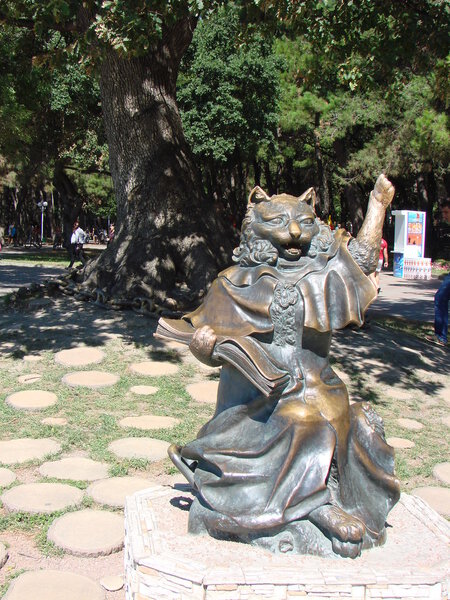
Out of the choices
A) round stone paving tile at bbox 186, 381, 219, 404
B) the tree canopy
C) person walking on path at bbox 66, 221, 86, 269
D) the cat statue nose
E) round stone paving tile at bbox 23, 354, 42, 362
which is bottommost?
round stone paving tile at bbox 186, 381, 219, 404

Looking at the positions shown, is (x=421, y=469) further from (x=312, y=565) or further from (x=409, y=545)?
(x=312, y=565)

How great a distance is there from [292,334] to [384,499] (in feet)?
2.90

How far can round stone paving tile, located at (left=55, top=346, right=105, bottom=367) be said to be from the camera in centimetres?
710

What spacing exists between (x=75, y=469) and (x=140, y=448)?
0.57 metres

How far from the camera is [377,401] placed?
6.67 meters

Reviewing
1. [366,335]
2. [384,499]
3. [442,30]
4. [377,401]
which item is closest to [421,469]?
[377,401]

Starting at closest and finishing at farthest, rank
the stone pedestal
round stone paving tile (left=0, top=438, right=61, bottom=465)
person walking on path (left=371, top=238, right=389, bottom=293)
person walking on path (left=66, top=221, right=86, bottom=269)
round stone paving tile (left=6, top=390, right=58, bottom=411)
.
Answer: the stone pedestal < person walking on path (left=371, top=238, right=389, bottom=293) < round stone paving tile (left=0, top=438, right=61, bottom=465) < round stone paving tile (left=6, top=390, right=58, bottom=411) < person walking on path (left=66, top=221, right=86, bottom=269)

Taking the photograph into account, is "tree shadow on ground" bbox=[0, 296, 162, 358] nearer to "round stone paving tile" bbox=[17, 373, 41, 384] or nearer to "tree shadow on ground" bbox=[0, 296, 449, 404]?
"tree shadow on ground" bbox=[0, 296, 449, 404]

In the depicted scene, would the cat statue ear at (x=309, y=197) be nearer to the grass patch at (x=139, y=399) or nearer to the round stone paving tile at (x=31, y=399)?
the grass patch at (x=139, y=399)

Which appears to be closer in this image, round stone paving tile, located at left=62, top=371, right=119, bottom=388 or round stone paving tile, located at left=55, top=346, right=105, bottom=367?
round stone paving tile, located at left=62, top=371, right=119, bottom=388

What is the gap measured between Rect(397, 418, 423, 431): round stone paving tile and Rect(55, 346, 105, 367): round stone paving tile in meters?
3.19

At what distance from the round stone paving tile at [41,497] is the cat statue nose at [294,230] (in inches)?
88.8

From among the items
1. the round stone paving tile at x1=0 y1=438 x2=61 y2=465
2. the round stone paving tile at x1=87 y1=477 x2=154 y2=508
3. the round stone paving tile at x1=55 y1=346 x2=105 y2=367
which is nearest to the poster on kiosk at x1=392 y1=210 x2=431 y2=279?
the round stone paving tile at x1=55 y1=346 x2=105 y2=367

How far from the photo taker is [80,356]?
23.9 ft
